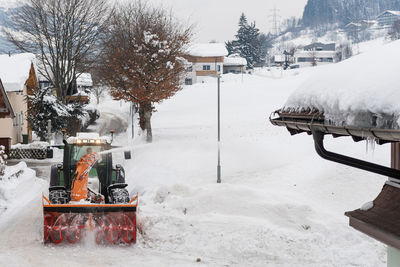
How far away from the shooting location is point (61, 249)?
1071cm

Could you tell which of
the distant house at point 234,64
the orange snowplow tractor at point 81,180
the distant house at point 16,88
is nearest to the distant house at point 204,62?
the distant house at point 234,64

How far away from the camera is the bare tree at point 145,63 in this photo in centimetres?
2936

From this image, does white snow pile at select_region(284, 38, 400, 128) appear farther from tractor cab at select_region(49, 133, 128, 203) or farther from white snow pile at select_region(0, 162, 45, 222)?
white snow pile at select_region(0, 162, 45, 222)

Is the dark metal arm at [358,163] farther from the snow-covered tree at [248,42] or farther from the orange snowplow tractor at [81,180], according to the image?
the snow-covered tree at [248,42]

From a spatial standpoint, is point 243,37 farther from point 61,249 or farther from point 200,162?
point 61,249

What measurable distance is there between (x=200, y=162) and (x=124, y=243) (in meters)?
13.0

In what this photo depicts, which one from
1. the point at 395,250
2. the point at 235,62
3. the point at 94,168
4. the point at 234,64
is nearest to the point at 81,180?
the point at 94,168

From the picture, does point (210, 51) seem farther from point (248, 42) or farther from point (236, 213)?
point (236, 213)

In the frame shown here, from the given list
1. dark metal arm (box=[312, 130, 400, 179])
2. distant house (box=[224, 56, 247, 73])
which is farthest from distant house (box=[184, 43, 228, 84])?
dark metal arm (box=[312, 130, 400, 179])

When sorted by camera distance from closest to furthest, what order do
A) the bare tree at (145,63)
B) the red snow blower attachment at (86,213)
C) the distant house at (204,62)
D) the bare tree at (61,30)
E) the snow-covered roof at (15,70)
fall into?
the red snow blower attachment at (86,213), the bare tree at (145,63), the snow-covered roof at (15,70), the bare tree at (61,30), the distant house at (204,62)

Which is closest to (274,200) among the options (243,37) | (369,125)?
(369,125)

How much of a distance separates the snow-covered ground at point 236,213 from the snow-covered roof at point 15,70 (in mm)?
10030

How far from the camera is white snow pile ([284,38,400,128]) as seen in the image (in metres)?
3.02

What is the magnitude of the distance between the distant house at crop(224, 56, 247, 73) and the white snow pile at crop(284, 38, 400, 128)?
88.8 meters
